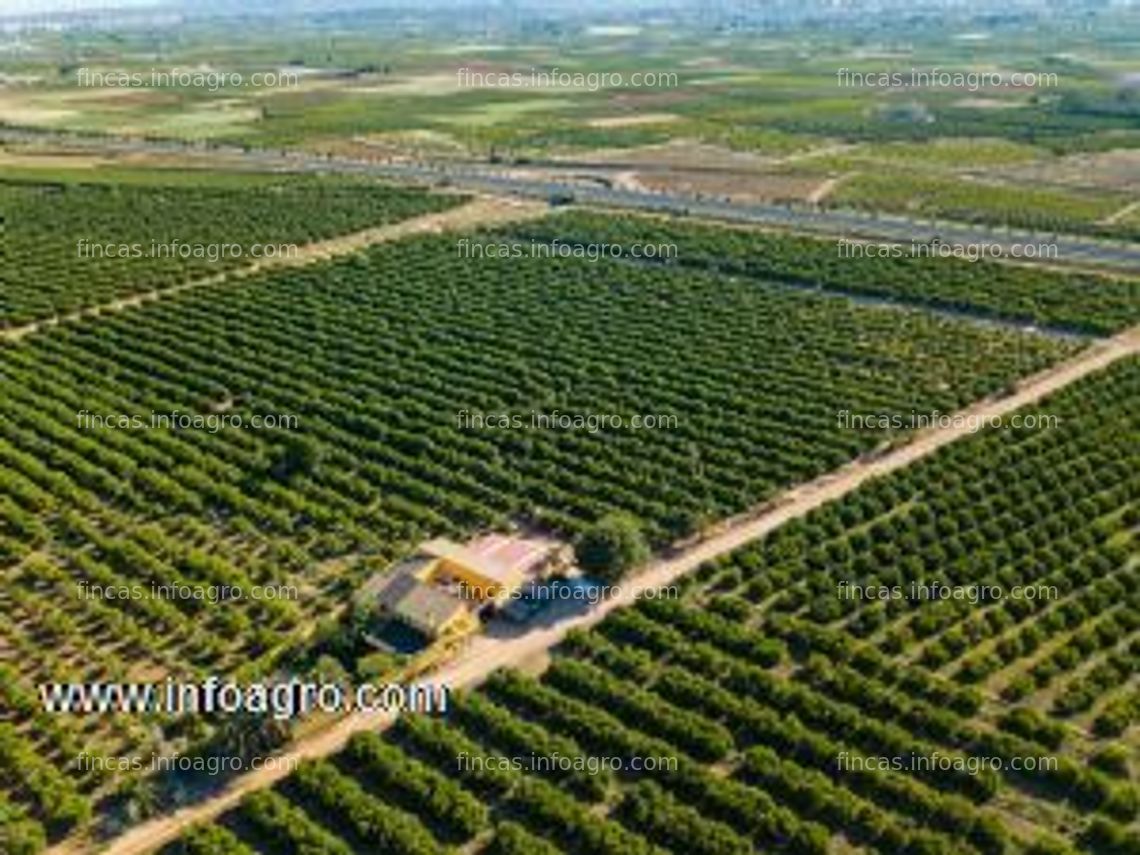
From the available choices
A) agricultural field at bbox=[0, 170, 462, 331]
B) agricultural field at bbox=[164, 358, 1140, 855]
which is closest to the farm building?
agricultural field at bbox=[164, 358, 1140, 855]

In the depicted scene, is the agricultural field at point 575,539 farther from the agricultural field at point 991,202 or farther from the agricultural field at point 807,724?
the agricultural field at point 991,202

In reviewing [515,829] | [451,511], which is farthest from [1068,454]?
[515,829]

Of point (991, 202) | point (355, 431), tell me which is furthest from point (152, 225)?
point (991, 202)

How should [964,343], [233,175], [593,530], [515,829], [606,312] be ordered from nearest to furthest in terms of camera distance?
[515,829]
[593,530]
[964,343]
[606,312]
[233,175]

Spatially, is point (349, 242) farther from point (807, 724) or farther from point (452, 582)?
point (807, 724)

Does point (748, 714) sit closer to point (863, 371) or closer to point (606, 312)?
point (863, 371)

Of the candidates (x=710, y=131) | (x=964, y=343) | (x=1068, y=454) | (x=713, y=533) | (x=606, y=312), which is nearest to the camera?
(x=713, y=533)
